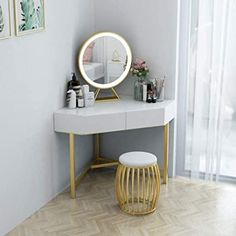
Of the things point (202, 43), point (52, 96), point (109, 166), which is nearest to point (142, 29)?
point (202, 43)

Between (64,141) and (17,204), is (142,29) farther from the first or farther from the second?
(17,204)

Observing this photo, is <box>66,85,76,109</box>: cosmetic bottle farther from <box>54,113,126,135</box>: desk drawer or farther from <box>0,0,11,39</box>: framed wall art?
<box>0,0,11,39</box>: framed wall art

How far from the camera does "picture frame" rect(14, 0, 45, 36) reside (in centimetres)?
320

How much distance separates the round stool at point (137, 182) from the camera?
3.57 meters

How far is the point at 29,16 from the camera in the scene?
3.31 m

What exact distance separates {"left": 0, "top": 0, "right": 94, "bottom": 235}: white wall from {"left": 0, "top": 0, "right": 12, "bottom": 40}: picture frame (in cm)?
6

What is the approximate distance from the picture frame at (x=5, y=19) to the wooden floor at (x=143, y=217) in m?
1.31

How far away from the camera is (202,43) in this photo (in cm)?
398

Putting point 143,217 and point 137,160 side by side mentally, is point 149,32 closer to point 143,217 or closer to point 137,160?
point 137,160

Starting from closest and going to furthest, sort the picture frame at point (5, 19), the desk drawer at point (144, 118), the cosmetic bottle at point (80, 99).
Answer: the picture frame at point (5, 19) < the desk drawer at point (144, 118) < the cosmetic bottle at point (80, 99)

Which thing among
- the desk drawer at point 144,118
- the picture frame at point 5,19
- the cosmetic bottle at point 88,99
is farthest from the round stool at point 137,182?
the picture frame at point 5,19

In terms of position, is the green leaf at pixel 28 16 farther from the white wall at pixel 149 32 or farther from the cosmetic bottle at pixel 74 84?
the white wall at pixel 149 32

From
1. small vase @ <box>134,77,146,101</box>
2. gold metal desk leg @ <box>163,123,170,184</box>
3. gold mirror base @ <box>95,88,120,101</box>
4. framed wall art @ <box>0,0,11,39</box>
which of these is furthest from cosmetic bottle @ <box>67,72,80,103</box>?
framed wall art @ <box>0,0,11,39</box>

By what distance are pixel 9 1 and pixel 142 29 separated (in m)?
1.35
